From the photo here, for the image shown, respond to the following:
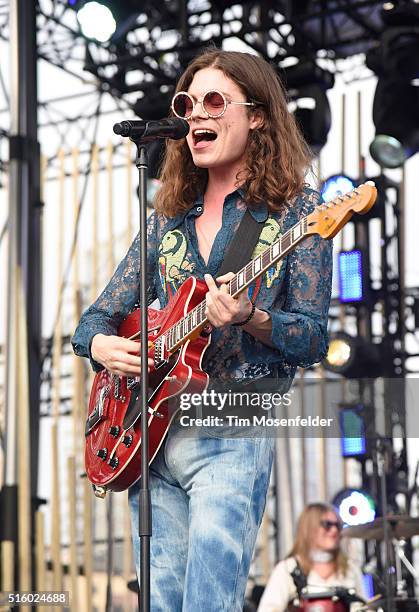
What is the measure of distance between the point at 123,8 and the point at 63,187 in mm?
1930

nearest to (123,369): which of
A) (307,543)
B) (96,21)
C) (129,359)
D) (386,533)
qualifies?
(129,359)

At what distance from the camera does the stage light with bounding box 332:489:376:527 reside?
671 centimetres

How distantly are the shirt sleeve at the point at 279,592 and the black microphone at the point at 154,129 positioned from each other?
4.35 m

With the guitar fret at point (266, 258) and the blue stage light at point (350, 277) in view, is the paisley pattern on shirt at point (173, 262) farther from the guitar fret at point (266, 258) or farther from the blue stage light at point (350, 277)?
the blue stage light at point (350, 277)

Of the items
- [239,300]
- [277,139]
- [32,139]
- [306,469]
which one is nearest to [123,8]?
[32,139]

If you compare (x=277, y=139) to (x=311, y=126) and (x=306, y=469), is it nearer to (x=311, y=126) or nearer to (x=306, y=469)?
(x=311, y=126)

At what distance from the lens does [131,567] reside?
7.48m

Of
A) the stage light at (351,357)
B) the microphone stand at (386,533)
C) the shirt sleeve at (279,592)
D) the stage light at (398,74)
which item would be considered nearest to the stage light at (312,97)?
the stage light at (398,74)

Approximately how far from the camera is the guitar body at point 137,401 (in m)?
2.44

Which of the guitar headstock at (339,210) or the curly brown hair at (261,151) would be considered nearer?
the guitar headstock at (339,210)

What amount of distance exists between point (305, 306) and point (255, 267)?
0.16 m

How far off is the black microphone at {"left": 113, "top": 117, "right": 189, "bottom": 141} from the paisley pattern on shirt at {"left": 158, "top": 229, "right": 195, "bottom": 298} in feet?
0.85

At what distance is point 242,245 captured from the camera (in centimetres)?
253

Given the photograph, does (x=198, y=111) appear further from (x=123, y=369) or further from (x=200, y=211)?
(x=123, y=369)
